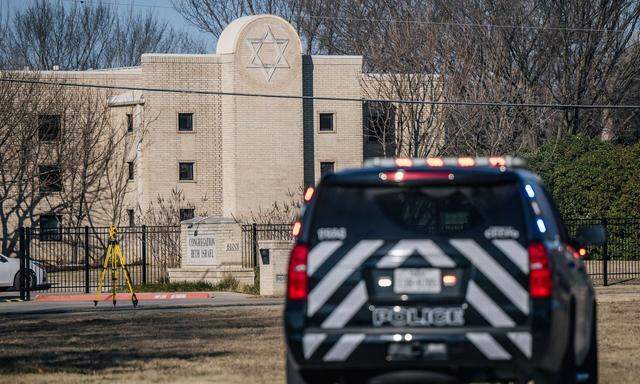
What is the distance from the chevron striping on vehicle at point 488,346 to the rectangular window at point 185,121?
4247cm

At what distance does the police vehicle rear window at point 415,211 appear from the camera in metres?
8.70

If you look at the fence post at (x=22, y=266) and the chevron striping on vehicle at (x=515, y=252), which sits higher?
the chevron striping on vehicle at (x=515, y=252)

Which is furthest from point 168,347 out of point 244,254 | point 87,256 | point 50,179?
point 50,179

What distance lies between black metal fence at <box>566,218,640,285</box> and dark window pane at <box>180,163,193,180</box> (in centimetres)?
1818

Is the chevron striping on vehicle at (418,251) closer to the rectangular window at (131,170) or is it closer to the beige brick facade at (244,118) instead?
the beige brick facade at (244,118)

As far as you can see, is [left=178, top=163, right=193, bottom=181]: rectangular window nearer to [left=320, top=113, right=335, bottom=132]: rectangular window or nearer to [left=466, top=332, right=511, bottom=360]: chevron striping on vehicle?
[left=320, top=113, right=335, bottom=132]: rectangular window

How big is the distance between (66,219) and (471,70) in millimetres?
17549

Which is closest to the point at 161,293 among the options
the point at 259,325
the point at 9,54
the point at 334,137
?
the point at 259,325

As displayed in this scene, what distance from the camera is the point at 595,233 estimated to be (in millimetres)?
11234

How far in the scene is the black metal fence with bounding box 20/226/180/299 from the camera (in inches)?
1319

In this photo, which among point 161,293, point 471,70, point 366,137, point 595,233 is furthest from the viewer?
point 366,137

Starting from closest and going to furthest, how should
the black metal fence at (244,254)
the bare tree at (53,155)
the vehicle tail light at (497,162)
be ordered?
the vehicle tail light at (497,162) < the black metal fence at (244,254) < the bare tree at (53,155)

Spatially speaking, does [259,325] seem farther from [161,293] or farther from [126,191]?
[126,191]

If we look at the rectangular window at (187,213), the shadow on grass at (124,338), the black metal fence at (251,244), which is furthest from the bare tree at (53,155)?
the shadow on grass at (124,338)
